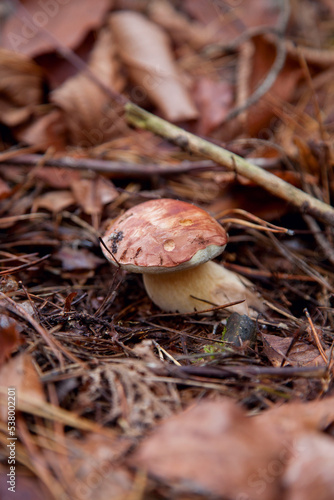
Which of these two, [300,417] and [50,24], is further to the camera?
[50,24]

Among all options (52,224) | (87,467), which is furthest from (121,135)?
(87,467)

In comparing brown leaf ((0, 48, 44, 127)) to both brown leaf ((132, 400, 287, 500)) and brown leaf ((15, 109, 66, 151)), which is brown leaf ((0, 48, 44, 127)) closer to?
brown leaf ((15, 109, 66, 151))

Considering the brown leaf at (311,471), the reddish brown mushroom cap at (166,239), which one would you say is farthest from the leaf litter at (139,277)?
the reddish brown mushroom cap at (166,239)

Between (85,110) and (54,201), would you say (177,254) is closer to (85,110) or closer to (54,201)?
(54,201)

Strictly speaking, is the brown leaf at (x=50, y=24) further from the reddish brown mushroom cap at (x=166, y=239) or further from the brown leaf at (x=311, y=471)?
the brown leaf at (x=311, y=471)

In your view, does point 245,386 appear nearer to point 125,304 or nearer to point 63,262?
point 125,304

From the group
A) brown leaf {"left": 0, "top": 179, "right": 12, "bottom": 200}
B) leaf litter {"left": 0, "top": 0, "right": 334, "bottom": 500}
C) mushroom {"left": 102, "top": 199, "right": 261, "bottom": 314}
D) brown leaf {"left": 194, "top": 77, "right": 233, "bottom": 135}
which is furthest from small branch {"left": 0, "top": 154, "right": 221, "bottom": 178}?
mushroom {"left": 102, "top": 199, "right": 261, "bottom": 314}

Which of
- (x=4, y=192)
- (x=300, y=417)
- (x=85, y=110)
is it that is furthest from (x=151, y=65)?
(x=300, y=417)
